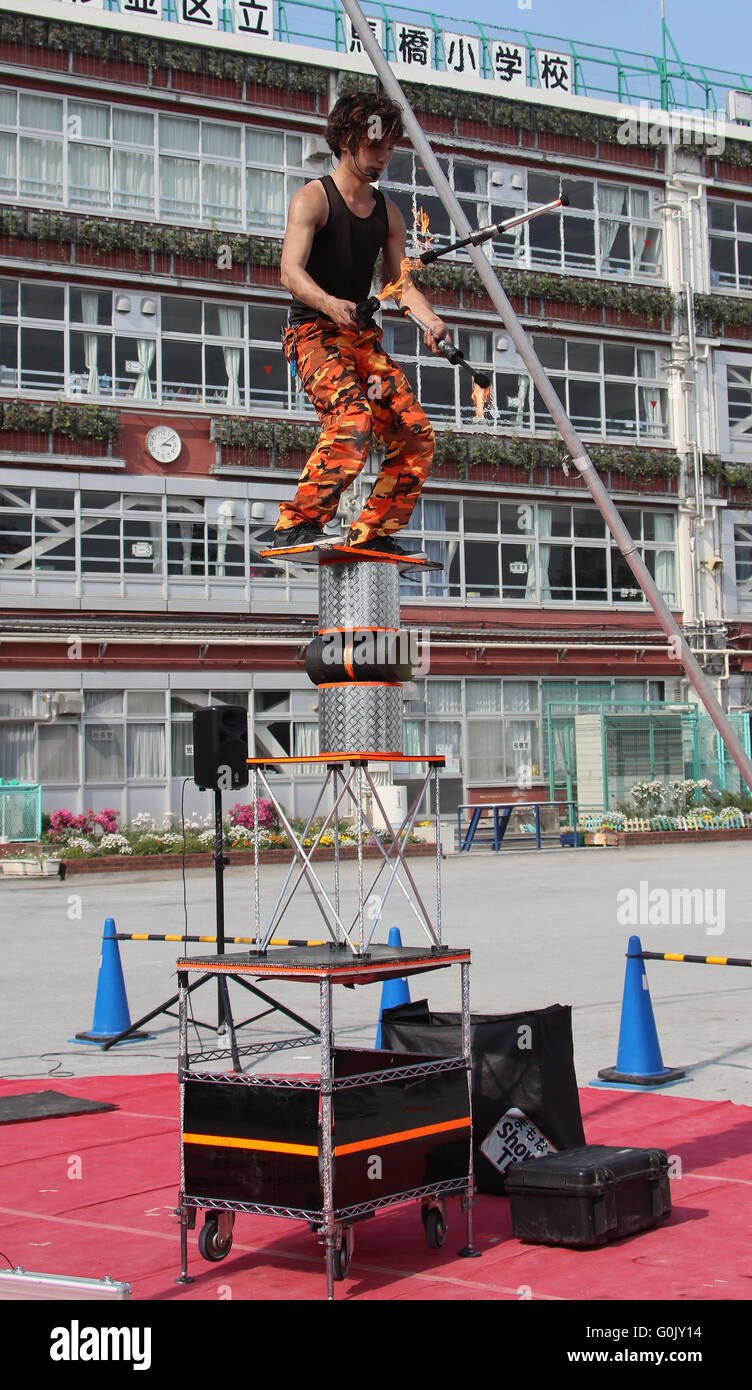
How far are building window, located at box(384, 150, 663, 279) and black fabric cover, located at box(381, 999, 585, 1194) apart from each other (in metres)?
35.8

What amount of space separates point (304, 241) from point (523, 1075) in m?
4.12

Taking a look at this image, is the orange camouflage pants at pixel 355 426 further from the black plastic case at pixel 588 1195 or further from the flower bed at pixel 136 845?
the flower bed at pixel 136 845

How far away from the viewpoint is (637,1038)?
10.3 metres

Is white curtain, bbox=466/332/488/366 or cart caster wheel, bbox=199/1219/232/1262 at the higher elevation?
white curtain, bbox=466/332/488/366

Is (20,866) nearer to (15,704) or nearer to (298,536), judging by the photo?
(15,704)

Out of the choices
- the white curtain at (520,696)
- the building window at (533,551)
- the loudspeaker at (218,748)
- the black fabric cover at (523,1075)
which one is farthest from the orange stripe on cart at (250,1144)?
the white curtain at (520,696)

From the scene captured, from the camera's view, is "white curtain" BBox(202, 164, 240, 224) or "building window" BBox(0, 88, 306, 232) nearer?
"building window" BBox(0, 88, 306, 232)

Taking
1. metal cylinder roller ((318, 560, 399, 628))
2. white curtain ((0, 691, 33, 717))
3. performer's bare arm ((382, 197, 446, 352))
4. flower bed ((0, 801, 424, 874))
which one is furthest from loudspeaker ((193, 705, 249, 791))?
white curtain ((0, 691, 33, 717))

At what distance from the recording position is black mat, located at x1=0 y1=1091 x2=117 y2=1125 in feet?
31.7

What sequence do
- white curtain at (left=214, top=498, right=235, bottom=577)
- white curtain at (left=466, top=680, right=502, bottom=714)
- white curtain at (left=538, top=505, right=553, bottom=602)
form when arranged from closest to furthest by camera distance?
1. white curtain at (left=214, top=498, right=235, bottom=577)
2. white curtain at (left=466, top=680, right=502, bottom=714)
3. white curtain at (left=538, top=505, right=553, bottom=602)

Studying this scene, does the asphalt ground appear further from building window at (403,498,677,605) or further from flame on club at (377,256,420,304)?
building window at (403,498,677,605)

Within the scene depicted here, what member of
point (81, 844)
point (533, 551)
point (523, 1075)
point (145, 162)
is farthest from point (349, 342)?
point (533, 551)

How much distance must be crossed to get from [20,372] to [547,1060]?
31736 mm

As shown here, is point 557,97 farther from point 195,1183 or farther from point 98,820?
point 195,1183
